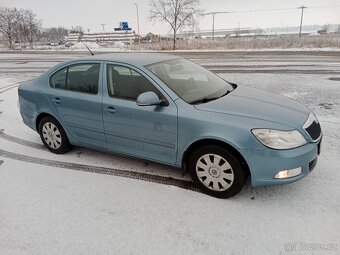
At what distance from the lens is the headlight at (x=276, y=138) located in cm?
285

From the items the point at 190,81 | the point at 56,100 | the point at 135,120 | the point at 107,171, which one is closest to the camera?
the point at 135,120

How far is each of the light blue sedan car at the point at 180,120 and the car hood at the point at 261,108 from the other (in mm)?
12

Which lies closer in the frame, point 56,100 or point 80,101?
point 80,101

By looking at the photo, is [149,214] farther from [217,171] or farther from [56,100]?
[56,100]

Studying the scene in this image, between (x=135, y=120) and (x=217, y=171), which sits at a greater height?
(x=135, y=120)

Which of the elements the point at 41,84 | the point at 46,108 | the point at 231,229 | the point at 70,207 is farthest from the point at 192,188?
the point at 41,84

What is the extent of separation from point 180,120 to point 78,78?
1.82 m

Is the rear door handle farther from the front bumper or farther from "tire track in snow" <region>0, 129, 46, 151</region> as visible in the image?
the front bumper

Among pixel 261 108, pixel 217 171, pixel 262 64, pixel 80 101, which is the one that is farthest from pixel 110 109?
pixel 262 64

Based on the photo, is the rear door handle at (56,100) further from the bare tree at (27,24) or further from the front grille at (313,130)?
the bare tree at (27,24)

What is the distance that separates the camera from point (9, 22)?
46125 millimetres

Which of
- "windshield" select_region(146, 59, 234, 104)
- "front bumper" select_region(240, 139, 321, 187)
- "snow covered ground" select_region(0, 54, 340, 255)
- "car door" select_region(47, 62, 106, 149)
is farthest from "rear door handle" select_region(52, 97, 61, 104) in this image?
"front bumper" select_region(240, 139, 321, 187)

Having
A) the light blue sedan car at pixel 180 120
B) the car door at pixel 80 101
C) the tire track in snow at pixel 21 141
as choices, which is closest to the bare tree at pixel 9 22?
the tire track in snow at pixel 21 141

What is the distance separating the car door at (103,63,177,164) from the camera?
10.8ft
